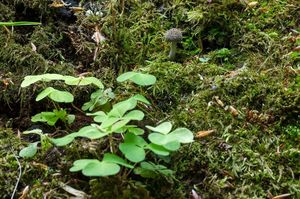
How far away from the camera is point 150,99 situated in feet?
6.89

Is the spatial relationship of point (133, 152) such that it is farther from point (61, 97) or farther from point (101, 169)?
point (61, 97)

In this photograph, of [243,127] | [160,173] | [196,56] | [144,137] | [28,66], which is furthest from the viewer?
[196,56]

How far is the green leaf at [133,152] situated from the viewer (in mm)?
1489

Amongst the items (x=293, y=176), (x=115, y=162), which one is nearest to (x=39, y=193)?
(x=115, y=162)

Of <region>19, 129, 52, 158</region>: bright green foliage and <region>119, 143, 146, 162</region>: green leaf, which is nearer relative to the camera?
<region>119, 143, 146, 162</region>: green leaf

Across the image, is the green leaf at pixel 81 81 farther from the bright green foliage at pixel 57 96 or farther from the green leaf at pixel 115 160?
the green leaf at pixel 115 160

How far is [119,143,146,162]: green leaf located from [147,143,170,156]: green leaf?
1.5 inches

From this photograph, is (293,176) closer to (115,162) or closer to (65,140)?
(115,162)

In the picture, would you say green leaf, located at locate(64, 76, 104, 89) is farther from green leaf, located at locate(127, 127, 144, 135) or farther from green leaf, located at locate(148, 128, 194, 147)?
green leaf, located at locate(148, 128, 194, 147)

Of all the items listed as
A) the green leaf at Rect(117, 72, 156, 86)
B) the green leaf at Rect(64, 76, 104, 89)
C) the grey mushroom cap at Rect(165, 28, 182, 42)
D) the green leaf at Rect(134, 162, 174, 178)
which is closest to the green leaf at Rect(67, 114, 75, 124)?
the green leaf at Rect(64, 76, 104, 89)

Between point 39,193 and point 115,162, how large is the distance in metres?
0.36

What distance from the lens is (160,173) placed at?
1622 mm

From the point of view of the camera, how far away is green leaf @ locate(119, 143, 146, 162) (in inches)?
58.6

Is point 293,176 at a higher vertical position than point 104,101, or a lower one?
lower
